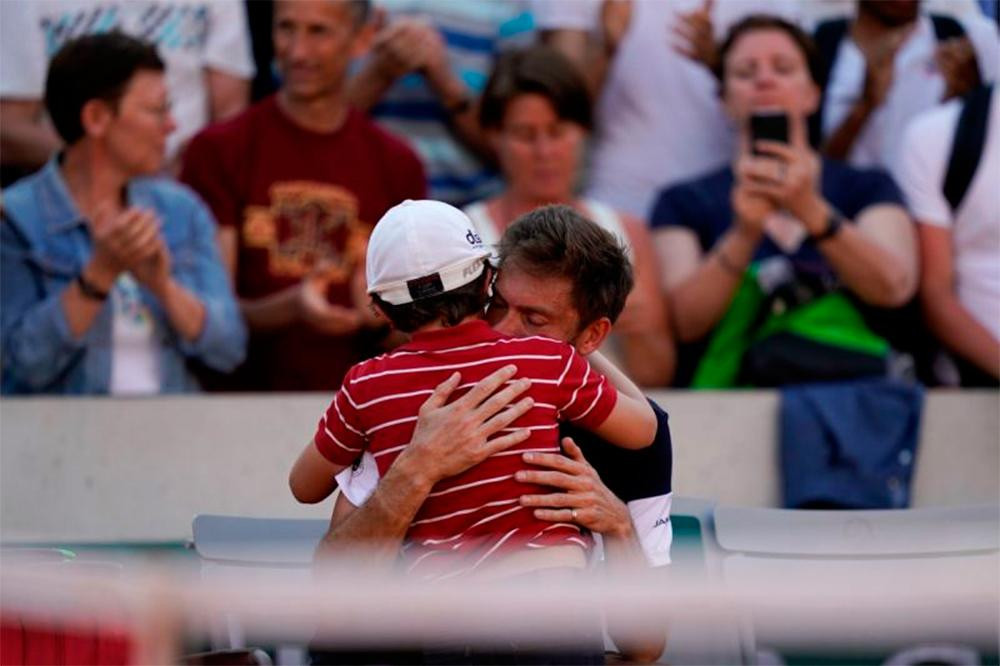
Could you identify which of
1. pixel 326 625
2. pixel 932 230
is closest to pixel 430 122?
pixel 932 230

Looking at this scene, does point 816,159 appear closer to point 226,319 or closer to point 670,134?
point 670,134

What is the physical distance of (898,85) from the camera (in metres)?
6.08

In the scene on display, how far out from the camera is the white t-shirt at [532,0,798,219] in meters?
5.91

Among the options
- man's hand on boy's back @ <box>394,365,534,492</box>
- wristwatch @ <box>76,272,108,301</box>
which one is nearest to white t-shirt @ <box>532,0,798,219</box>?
wristwatch @ <box>76,272,108,301</box>

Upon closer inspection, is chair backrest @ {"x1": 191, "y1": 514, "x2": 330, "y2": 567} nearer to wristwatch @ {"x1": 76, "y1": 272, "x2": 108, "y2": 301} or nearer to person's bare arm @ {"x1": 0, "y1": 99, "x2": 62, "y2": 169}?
wristwatch @ {"x1": 76, "y1": 272, "x2": 108, "y2": 301}

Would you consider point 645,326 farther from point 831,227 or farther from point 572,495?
point 572,495

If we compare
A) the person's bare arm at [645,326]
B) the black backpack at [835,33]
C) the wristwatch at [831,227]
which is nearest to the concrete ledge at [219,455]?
the person's bare arm at [645,326]

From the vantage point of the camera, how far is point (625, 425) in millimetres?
3189

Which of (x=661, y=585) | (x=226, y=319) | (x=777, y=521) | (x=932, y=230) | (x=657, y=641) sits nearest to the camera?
(x=661, y=585)

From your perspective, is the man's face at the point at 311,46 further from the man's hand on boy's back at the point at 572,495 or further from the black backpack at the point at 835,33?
the man's hand on boy's back at the point at 572,495

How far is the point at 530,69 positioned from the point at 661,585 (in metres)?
3.47

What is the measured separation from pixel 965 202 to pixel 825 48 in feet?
2.48

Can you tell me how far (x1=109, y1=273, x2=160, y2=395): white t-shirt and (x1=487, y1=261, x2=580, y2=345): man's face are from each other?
2.19 meters

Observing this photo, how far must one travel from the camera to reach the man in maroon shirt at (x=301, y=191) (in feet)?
18.1
